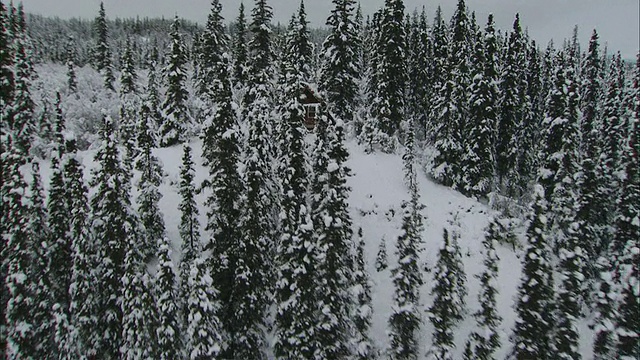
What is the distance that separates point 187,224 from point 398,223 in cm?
1660

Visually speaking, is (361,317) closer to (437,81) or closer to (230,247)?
(230,247)

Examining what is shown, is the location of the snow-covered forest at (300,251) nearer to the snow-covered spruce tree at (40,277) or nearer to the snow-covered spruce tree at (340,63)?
the snow-covered spruce tree at (40,277)

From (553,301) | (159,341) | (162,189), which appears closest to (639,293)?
(553,301)

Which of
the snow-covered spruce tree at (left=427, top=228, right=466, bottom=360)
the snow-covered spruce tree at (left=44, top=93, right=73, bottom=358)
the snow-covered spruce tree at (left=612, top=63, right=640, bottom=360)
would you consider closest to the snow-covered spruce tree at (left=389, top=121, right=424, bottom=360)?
the snow-covered spruce tree at (left=427, top=228, right=466, bottom=360)

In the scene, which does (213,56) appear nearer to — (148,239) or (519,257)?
(148,239)

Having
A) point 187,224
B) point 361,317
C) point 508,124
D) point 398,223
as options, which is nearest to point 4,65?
point 187,224

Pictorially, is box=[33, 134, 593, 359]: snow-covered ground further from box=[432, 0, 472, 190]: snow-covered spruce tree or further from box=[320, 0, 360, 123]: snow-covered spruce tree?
box=[320, 0, 360, 123]: snow-covered spruce tree

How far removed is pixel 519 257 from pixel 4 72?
39.0 m

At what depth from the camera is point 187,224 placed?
24.5 metres

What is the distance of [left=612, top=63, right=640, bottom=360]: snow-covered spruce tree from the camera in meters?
18.3

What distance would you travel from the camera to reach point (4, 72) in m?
29.8

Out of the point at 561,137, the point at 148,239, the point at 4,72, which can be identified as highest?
the point at 4,72

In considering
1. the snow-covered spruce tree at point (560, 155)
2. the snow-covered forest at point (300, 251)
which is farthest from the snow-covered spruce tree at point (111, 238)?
the snow-covered spruce tree at point (560, 155)

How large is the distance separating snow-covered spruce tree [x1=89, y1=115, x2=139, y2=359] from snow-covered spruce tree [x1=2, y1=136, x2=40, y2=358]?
376 centimetres
